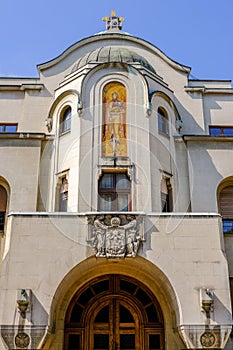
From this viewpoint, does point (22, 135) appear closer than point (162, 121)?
Yes

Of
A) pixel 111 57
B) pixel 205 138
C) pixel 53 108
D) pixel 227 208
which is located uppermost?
pixel 111 57

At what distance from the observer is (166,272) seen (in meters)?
12.9

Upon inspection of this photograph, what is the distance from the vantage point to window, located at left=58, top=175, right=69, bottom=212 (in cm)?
1608

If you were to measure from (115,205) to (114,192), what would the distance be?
0.57 m

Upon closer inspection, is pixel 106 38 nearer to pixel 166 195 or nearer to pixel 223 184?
pixel 166 195

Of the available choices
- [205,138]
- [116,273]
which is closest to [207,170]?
[205,138]

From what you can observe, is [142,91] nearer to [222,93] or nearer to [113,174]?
[113,174]

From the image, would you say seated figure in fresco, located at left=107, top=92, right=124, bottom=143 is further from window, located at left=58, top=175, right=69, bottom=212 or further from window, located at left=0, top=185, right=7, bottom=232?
window, located at left=0, top=185, right=7, bottom=232

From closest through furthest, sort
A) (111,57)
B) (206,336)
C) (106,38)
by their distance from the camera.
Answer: (206,336) < (111,57) < (106,38)

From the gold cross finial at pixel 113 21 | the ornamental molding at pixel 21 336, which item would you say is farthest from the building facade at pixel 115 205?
the gold cross finial at pixel 113 21

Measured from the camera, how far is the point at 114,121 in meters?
16.8

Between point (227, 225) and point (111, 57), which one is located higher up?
point (111, 57)

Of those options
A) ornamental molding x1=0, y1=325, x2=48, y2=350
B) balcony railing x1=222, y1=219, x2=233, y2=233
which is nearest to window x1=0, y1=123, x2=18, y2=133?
ornamental molding x1=0, y1=325, x2=48, y2=350

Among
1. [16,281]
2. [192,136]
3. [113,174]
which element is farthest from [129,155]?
[16,281]
